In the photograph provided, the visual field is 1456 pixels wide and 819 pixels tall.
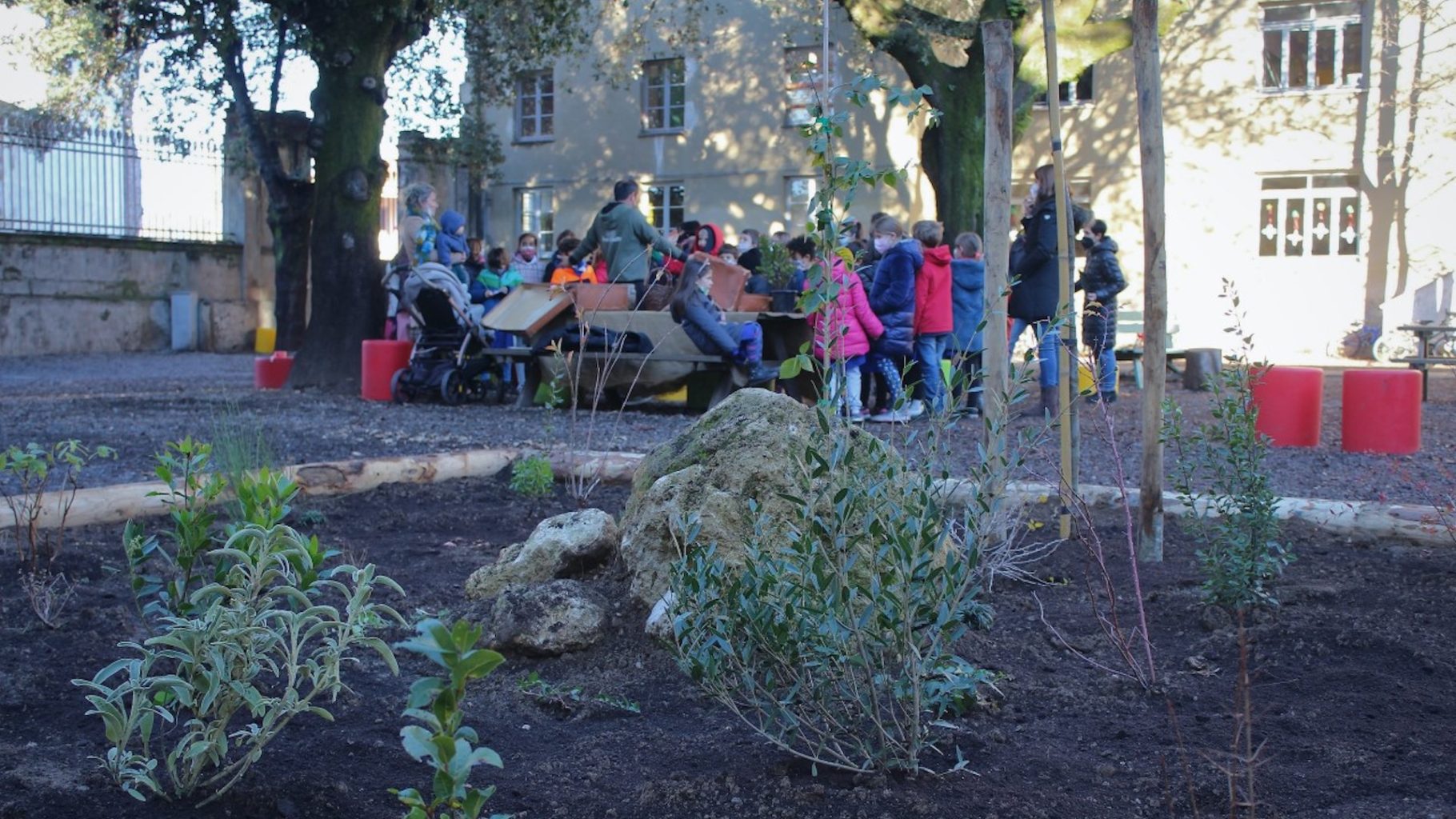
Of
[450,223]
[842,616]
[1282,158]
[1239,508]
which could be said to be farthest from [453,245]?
[1282,158]

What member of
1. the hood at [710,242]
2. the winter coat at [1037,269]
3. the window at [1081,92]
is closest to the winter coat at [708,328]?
the hood at [710,242]

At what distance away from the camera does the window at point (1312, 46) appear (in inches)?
871

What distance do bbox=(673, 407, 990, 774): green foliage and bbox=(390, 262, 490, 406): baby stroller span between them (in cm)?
972

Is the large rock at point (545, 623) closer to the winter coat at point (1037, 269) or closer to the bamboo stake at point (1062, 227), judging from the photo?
the bamboo stake at point (1062, 227)

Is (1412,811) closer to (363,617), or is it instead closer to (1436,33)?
(363,617)

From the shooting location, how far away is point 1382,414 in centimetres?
882

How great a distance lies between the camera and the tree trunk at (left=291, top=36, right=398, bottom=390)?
1370cm

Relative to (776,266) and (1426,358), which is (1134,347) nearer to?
(1426,358)

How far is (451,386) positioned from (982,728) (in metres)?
9.74

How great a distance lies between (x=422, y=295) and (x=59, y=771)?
32.2 feet

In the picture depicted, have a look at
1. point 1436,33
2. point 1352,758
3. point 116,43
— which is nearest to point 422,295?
point 1352,758

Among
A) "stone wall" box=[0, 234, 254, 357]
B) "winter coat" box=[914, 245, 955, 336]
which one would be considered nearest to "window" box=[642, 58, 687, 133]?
"stone wall" box=[0, 234, 254, 357]

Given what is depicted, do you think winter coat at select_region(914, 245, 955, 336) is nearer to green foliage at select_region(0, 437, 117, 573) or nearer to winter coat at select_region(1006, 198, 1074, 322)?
winter coat at select_region(1006, 198, 1074, 322)

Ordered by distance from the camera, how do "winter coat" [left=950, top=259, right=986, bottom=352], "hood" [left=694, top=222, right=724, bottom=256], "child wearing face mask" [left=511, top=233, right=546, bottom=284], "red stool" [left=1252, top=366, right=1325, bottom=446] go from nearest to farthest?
"red stool" [left=1252, top=366, right=1325, bottom=446], "winter coat" [left=950, top=259, right=986, bottom=352], "hood" [left=694, top=222, right=724, bottom=256], "child wearing face mask" [left=511, top=233, right=546, bottom=284]
